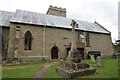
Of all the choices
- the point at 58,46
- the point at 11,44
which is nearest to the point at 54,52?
the point at 58,46

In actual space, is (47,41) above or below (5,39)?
below

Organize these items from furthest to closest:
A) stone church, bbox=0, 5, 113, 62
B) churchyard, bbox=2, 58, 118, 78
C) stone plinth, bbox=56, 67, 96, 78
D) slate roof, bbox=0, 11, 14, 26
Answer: slate roof, bbox=0, 11, 14, 26 → stone church, bbox=0, 5, 113, 62 → churchyard, bbox=2, 58, 118, 78 → stone plinth, bbox=56, 67, 96, 78

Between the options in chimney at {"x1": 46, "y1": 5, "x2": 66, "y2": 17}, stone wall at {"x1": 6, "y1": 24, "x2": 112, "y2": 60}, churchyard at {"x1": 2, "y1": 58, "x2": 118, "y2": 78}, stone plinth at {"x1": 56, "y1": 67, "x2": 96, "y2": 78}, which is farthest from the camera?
chimney at {"x1": 46, "y1": 5, "x2": 66, "y2": 17}

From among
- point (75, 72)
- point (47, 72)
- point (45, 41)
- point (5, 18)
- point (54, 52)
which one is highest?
point (5, 18)

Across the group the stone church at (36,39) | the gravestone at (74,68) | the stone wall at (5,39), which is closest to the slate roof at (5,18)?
the stone church at (36,39)

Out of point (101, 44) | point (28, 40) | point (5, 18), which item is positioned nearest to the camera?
point (28, 40)

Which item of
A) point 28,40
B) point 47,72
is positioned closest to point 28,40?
point 28,40

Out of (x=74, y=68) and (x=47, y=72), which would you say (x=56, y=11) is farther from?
(x=74, y=68)

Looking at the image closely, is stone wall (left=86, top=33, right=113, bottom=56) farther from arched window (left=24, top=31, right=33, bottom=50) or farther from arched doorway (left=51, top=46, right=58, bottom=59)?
arched window (left=24, top=31, right=33, bottom=50)

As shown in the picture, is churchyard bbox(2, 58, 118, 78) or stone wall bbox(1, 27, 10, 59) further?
stone wall bbox(1, 27, 10, 59)

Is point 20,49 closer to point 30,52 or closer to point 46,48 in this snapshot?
point 30,52

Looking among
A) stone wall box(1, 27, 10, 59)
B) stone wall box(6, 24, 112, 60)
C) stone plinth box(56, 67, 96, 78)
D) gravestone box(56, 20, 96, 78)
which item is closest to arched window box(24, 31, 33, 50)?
stone wall box(6, 24, 112, 60)

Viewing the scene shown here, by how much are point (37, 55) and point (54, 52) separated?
3164 mm

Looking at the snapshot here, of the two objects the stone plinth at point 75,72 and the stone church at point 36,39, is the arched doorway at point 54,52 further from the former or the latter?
the stone plinth at point 75,72
